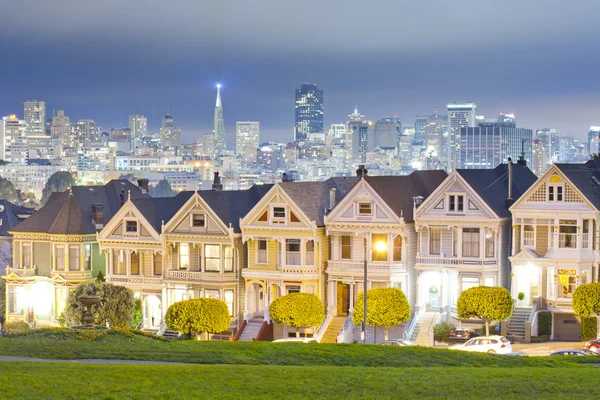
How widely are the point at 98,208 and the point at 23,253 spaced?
507cm

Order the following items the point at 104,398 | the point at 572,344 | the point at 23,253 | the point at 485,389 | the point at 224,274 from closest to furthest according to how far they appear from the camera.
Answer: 1. the point at 104,398
2. the point at 485,389
3. the point at 572,344
4. the point at 224,274
5. the point at 23,253

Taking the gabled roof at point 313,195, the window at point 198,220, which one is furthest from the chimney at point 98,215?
the gabled roof at point 313,195

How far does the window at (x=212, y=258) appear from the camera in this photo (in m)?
61.4

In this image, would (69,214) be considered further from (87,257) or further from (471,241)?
(471,241)

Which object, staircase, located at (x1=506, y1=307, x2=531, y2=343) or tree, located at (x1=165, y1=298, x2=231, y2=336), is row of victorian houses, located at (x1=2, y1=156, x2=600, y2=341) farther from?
tree, located at (x1=165, y1=298, x2=231, y2=336)

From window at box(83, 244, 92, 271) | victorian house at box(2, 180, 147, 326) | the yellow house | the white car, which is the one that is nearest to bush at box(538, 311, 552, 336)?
the white car

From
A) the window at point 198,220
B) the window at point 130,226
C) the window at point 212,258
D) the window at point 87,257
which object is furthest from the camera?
the window at point 87,257

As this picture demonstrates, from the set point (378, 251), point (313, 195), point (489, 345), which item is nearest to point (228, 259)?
point (313, 195)

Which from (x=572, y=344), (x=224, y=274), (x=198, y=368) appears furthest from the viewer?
(x=224, y=274)

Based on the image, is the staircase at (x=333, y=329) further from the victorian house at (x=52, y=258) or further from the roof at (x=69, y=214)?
the victorian house at (x=52, y=258)

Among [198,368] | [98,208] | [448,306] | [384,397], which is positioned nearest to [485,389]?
[384,397]

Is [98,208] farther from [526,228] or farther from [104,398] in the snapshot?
[104,398]

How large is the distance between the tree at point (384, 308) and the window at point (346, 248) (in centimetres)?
351

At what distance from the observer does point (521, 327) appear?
5381 cm
